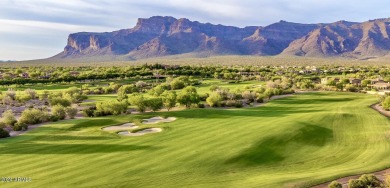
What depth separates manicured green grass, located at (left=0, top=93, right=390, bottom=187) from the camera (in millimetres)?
29938

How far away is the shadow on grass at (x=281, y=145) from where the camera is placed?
117 feet

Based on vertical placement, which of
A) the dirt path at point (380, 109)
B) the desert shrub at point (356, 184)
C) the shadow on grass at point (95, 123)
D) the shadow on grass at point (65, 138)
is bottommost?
the desert shrub at point (356, 184)

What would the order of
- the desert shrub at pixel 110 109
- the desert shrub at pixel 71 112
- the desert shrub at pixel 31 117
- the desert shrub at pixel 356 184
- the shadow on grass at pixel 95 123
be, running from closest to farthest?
the desert shrub at pixel 356 184 < the shadow on grass at pixel 95 123 < the desert shrub at pixel 31 117 < the desert shrub at pixel 71 112 < the desert shrub at pixel 110 109

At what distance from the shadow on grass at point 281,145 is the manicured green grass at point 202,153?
3.7 inches

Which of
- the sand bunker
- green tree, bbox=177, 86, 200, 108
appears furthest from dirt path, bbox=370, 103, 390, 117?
the sand bunker

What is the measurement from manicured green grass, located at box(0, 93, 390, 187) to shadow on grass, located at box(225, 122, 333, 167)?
95 mm

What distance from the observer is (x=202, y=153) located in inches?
1415

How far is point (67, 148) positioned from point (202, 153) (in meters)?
13.2

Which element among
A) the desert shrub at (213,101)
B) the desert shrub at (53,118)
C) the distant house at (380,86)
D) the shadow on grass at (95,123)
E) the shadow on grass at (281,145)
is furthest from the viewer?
the distant house at (380,86)

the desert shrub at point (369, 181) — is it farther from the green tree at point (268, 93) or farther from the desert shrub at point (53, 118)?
the green tree at point (268, 93)

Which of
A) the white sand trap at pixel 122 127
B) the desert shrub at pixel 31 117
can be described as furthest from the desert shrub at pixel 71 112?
the white sand trap at pixel 122 127

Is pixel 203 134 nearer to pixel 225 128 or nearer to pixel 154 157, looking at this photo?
pixel 225 128

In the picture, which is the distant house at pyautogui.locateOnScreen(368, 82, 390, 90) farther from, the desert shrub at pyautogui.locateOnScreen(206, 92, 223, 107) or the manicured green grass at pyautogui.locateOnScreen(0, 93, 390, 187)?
the manicured green grass at pyautogui.locateOnScreen(0, 93, 390, 187)

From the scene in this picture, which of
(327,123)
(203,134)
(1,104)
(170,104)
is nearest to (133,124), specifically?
(203,134)
